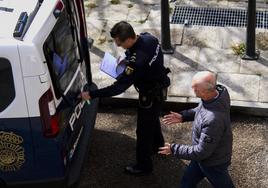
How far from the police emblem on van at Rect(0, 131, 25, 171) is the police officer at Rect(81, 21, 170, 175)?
768 millimetres

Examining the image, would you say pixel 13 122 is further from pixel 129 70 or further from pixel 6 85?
pixel 129 70

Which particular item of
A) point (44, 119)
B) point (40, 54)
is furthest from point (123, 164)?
point (40, 54)

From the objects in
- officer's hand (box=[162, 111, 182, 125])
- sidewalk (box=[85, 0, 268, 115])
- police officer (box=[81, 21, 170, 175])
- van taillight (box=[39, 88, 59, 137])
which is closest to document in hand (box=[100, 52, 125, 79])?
police officer (box=[81, 21, 170, 175])

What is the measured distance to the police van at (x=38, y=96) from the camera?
4133 mm

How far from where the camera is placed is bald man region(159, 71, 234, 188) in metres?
4.12

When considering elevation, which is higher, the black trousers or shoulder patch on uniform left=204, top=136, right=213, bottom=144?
shoulder patch on uniform left=204, top=136, right=213, bottom=144

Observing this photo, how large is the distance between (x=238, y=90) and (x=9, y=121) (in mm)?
3097

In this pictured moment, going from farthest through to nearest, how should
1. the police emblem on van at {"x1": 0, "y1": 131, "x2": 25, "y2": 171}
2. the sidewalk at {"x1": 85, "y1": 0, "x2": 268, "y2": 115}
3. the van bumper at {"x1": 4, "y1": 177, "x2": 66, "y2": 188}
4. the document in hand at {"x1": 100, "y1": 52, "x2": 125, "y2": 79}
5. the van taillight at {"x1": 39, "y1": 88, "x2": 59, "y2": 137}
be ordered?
the sidewalk at {"x1": 85, "y1": 0, "x2": 268, "y2": 115}, the document in hand at {"x1": 100, "y1": 52, "x2": 125, "y2": 79}, the van bumper at {"x1": 4, "y1": 177, "x2": 66, "y2": 188}, the police emblem on van at {"x1": 0, "y1": 131, "x2": 25, "y2": 171}, the van taillight at {"x1": 39, "y1": 88, "x2": 59, "y2": 137}

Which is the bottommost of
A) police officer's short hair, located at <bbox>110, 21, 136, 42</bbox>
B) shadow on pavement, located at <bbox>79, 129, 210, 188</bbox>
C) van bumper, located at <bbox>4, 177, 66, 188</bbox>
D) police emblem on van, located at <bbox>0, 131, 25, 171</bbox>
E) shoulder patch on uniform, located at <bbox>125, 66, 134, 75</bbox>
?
shadow on pavement, located at <bbox>79, 129, 210, 188</bbox>

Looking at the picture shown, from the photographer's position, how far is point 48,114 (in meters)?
4.34

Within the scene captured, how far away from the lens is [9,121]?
4316mm

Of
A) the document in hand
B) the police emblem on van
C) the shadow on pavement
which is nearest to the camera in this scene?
the police emblem on van

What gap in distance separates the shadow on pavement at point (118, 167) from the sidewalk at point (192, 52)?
76 cm

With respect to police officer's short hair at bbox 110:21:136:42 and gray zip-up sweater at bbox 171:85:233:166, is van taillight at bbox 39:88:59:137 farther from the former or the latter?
gray zip-up sweater at bbox 171:85:233:166
